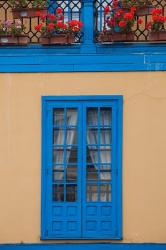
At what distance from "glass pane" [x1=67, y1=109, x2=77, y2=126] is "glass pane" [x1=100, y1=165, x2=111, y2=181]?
81 cm

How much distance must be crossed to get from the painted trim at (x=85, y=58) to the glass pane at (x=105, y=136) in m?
0.93

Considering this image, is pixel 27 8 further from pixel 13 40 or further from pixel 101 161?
pixel 101 161

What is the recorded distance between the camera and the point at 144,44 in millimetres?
9023

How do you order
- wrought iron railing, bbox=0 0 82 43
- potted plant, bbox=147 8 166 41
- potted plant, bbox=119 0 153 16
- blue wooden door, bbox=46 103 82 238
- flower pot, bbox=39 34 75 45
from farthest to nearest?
1. wrought iron railing, bbox=0 0 82 43
2. blue wooden door, bbox=46 103 82 238
3. flower pot, bbox=39 34 75 45
4. potted plant, bbox=119 0 153 16
5. potted plant, bbox=147 8 166 41

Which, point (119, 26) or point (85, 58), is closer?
point (119, 26)

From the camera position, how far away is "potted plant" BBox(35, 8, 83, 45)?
894 cm

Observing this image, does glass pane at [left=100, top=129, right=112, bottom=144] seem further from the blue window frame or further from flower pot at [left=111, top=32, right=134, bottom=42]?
flower pot at [left=111, top=32, right=134, bottom=42]

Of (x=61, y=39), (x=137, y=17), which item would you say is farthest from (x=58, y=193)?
(x=137, y=17)

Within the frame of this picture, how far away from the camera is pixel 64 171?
9.14m

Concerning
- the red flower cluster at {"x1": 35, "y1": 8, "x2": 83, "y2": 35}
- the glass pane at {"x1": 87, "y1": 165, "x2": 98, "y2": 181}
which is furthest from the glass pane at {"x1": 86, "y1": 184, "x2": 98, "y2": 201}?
the red flower cluster at {"x1": 35, "y1": 8, "x2": 83, "y2": 35}

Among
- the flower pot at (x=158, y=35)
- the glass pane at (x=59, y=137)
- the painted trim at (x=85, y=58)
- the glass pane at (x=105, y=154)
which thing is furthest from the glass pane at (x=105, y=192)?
the flower pot at (x=158, y=35)

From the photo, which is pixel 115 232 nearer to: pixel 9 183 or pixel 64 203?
pixel 64 203

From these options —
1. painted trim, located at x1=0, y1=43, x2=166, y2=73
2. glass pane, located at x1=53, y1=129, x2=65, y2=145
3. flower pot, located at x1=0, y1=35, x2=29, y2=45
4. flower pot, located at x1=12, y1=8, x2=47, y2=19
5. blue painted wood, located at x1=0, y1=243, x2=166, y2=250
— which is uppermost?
flower pot, located at x1=12, y1=8, x2=47, y2=19

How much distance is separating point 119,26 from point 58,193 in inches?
106
